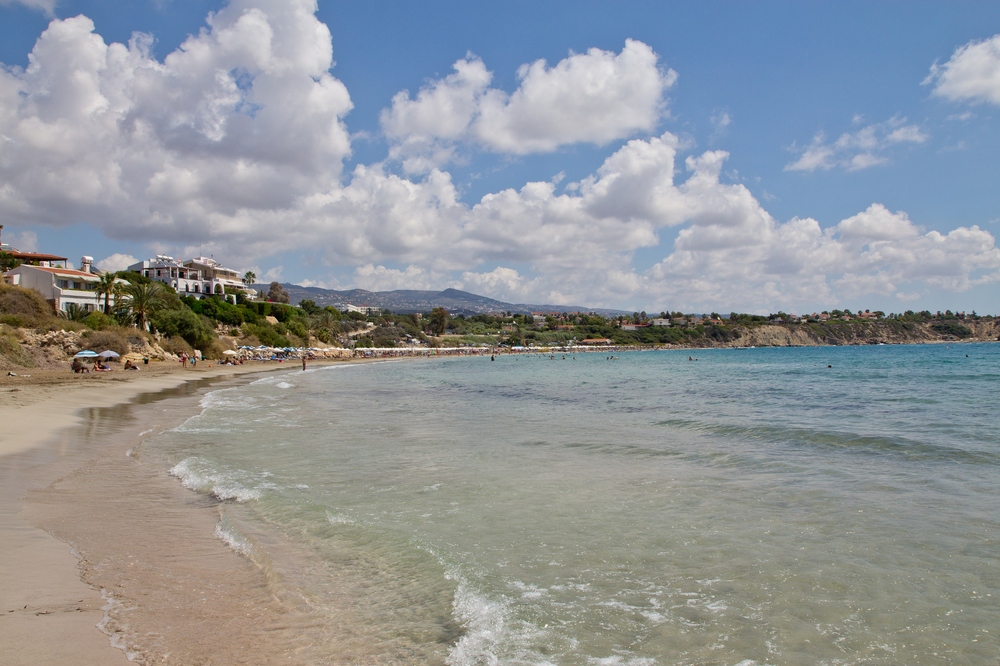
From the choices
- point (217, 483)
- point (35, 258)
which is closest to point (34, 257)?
point (35, 258)

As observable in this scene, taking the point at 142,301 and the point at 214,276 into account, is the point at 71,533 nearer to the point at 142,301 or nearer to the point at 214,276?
the point at 142,301

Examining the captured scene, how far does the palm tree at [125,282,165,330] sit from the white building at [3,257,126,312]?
267 cm

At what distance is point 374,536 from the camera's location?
7.30m

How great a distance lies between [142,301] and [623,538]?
5330cm

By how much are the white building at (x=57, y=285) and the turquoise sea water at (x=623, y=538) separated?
43947mm

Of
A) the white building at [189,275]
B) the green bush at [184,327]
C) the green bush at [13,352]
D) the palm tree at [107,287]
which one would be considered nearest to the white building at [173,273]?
the white building at [189,275]

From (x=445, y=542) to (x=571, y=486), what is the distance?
11.1 feet

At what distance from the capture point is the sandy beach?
4.34 metres

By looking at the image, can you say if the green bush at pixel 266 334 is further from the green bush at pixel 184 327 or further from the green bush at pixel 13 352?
A: the green bush at pixel 13 352

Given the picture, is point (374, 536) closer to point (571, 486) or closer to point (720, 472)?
point (571, 486)

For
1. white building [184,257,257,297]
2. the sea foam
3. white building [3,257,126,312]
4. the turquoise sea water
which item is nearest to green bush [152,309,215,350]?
white building [3,257,126,312]

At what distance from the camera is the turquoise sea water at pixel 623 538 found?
185 inches

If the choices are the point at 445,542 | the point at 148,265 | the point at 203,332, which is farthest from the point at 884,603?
the point at 148,265

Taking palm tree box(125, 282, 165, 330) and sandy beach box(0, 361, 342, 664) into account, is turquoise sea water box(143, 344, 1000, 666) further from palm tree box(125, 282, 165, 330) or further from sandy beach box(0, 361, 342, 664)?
palm tree box(125, 282, 165, 330)
